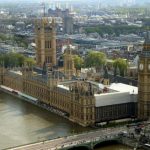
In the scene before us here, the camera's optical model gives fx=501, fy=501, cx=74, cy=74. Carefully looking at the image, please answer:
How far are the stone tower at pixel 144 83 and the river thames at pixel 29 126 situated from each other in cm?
748

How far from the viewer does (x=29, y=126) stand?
185ft

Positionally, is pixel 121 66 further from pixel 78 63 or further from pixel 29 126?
pixel 29 126

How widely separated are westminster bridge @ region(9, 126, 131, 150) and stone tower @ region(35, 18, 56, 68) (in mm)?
32698

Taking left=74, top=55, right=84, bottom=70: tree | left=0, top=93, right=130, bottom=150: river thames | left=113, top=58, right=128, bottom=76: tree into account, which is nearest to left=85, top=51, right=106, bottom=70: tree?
left=74, top=55, right=84, bottom=70: tree

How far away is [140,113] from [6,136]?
15.9 meters

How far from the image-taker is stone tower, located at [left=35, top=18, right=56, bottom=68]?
8244 cm

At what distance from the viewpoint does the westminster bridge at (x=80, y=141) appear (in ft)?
153

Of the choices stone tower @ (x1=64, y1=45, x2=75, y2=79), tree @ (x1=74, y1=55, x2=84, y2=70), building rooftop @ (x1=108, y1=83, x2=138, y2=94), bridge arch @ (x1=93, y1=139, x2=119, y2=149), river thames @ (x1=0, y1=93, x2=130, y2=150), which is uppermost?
stone tower @ (x1=64, y1=45, x2=75, y2=79)

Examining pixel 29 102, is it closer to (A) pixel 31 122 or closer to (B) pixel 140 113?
(A) pixel 31 122

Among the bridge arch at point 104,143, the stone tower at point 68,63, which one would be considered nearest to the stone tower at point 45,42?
the stone tower at point 68,63

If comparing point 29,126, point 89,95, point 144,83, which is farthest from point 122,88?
point 29,126

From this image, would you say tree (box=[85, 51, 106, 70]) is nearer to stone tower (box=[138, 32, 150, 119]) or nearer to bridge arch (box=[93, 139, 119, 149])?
stone tower (box=[138, 32, 150, 119])

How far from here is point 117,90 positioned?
60500mm

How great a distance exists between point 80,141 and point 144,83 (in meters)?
13.1
